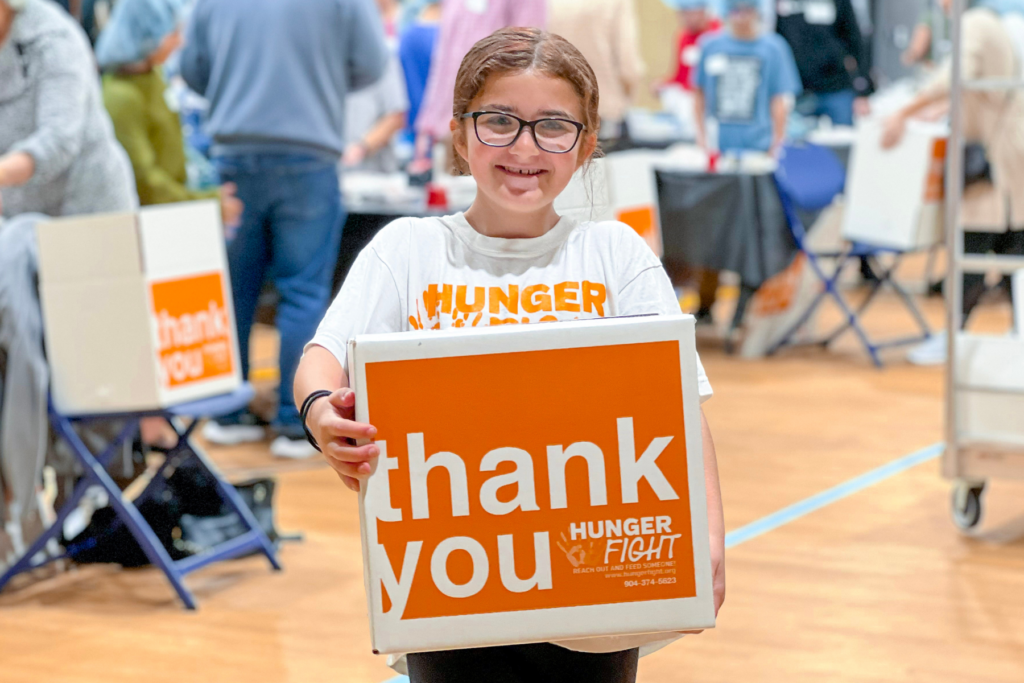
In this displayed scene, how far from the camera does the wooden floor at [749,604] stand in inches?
108

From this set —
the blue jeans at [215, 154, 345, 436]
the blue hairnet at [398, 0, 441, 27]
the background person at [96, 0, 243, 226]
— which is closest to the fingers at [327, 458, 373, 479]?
the background person at [96, 0, 243, 226]

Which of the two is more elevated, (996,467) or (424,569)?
(424,569)

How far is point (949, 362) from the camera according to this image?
358 cm

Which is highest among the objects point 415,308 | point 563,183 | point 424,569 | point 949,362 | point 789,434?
point 563,183

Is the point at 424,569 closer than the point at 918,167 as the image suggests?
Yes

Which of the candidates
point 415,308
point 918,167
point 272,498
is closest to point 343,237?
point 272,498

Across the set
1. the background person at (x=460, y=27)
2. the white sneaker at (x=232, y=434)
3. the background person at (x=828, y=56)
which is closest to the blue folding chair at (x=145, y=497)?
the white sneaker at (x=232, y=434)

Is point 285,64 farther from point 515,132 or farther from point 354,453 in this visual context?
point 354,453

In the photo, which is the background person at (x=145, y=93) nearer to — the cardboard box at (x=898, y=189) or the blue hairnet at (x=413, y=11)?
the blue hairnet at (x=413, y=11)

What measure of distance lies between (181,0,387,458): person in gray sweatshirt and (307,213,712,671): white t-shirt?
3.04m

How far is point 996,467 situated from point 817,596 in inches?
27.7

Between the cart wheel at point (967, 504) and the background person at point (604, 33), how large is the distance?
331 cm

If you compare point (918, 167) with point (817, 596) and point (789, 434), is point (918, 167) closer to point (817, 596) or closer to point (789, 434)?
point (789, 434)

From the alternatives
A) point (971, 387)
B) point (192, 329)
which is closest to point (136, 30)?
point (192, 329)
